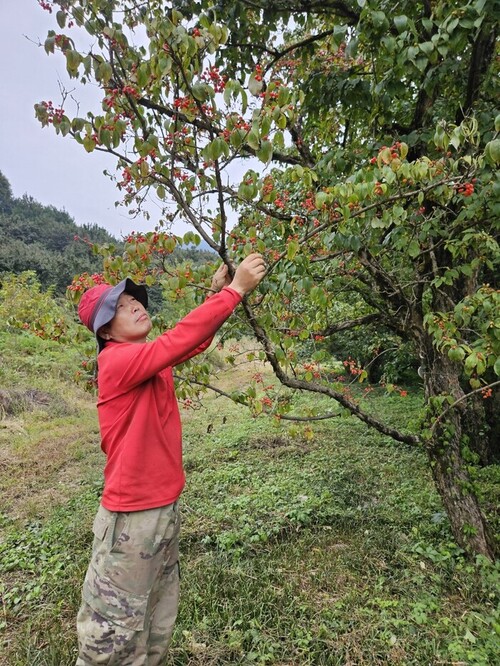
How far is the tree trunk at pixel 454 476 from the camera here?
3217 mm

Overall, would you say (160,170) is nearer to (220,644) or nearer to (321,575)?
(220,644)

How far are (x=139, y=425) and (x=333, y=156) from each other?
2.11m

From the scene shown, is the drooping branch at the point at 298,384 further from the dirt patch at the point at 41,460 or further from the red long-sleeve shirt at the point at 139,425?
the dirt patch at the point at 41,460

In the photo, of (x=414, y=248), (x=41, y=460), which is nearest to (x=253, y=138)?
(x=414, y=248)

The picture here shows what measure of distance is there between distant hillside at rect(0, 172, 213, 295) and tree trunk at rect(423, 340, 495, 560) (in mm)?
7028

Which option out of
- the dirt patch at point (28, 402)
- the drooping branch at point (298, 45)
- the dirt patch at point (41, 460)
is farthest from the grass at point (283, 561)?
the drooping branch at point (298, 45)

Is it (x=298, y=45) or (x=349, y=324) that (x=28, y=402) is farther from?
(x=298, y=45)

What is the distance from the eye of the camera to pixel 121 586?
1.71 m

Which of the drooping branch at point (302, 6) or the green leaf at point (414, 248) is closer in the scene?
the green leaf at point (414, 248)

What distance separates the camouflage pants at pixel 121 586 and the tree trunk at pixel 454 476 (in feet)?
7.49

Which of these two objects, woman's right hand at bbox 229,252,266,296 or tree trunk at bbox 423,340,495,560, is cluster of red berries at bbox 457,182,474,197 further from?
tree trunk at bbox 423,340,495,560

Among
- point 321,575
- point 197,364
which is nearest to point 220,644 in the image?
point 321,575

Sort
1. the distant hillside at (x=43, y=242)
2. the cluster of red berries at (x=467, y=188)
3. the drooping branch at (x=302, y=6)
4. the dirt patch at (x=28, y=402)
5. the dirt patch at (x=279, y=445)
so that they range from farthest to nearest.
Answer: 1. the distant hillside at (x=43, y=242)
2. the dirt patch at (x=28, y=402)
3. the dirt patch at (x=279, y=445)
4. the drooping branch at (x=302, y=6)
5. the cluster of red berries at (x=467, y=188)

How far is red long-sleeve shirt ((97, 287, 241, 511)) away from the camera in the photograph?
1.63 meters
